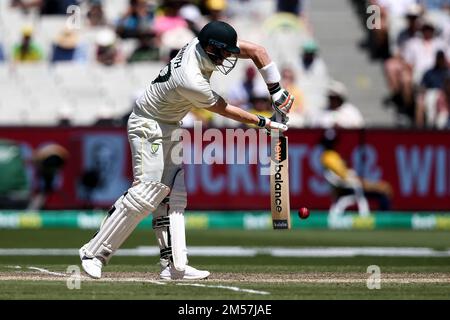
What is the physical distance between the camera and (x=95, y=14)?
1723 cm

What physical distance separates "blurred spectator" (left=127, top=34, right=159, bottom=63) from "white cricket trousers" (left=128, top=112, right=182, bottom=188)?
27.0ft

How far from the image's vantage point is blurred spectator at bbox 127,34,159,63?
54.6 ft

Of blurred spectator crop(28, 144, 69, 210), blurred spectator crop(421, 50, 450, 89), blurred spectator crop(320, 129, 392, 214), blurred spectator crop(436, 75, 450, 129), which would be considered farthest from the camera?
blurred spectator crop(421, 50, 450, 89)

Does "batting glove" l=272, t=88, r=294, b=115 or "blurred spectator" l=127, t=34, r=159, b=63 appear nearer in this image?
"batting glove" l=272, t=88, r=294, b=115

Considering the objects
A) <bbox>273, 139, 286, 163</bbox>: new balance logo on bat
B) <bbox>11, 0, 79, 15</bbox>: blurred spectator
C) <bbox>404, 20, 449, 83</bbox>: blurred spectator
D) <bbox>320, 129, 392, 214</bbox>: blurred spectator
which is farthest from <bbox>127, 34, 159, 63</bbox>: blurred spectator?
<bbox>273, 139, 286, 163</bbox>: new balance logo on bat

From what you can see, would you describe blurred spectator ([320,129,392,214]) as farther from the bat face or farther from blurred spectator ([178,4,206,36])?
the bat face

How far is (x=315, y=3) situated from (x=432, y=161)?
4.14 meters

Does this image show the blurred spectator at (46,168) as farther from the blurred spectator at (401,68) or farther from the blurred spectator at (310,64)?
the blurred spectator at (401,68)

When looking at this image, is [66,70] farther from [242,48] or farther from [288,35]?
[242,48]

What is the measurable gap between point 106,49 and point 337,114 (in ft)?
10.7

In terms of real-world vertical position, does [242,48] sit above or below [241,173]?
above
